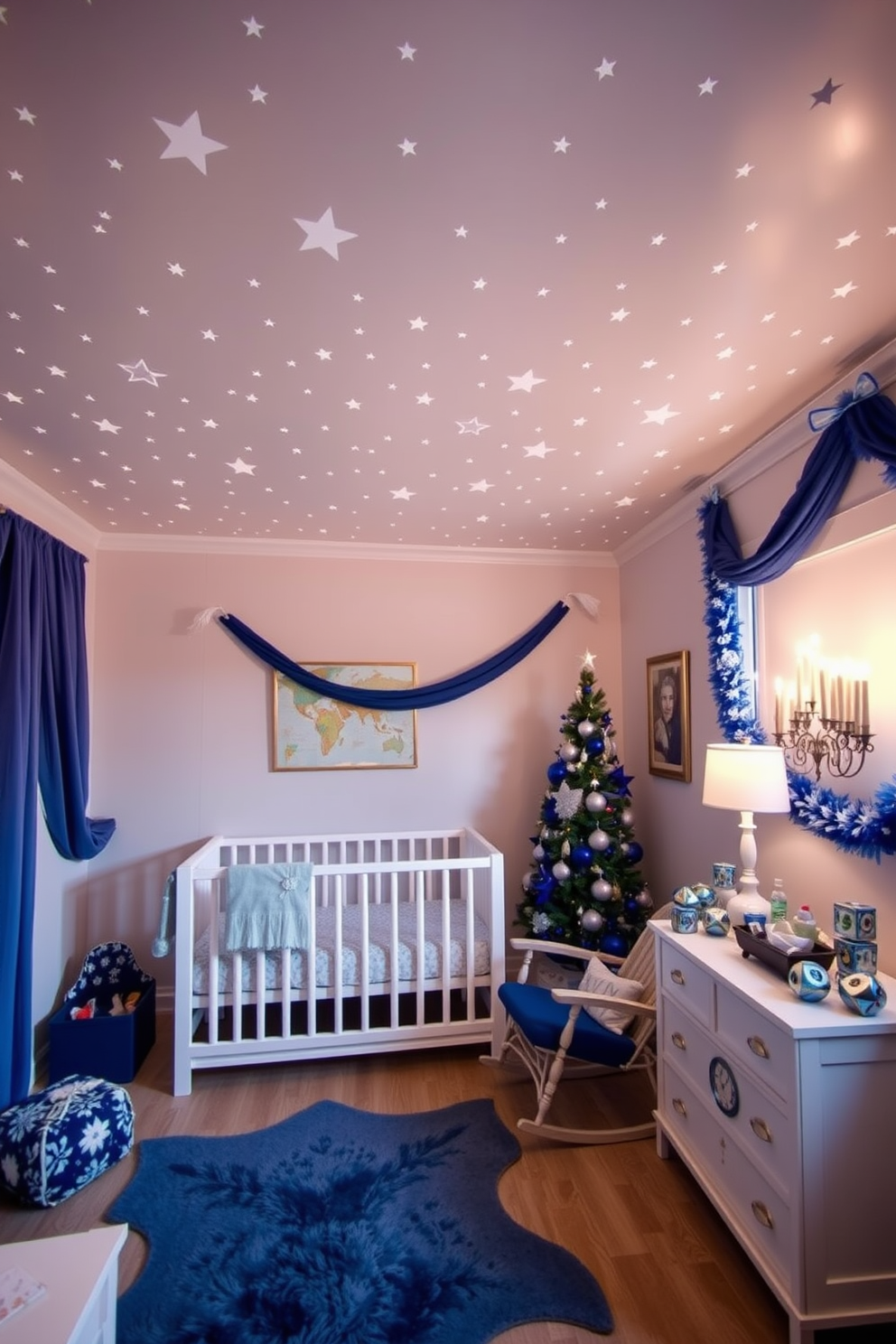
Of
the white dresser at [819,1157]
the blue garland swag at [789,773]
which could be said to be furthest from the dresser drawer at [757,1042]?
the blue garland swag at [789,773]

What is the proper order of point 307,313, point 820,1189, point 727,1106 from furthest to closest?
point 727,1106, point 307,313, point 820,1189

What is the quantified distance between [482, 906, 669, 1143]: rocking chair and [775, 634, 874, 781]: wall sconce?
33.4 inches

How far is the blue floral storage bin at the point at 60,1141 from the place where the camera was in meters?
1.89

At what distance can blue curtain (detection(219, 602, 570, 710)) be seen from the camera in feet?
11.0

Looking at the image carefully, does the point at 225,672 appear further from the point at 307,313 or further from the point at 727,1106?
the point at 727,1106

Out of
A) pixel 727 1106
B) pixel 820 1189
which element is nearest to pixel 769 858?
pixel 727 1106

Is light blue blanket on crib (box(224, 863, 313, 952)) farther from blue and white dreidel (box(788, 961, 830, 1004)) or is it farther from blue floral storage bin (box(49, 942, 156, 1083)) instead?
blue and white dreidel (box(788, 961, 830, 1004))

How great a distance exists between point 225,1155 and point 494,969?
1.23m

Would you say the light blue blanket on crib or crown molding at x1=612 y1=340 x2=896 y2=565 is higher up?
crown molding at x1=612 y1=340 x2=896 y2=565

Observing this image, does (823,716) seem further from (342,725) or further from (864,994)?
(342,725)

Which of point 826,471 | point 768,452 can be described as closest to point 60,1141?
point 826,471

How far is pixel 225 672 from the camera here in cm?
341

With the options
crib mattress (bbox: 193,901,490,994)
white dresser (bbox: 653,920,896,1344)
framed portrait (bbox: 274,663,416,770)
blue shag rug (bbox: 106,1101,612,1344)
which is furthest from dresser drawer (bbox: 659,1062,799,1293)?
framed portrait (bbox: 274,663,416,770)

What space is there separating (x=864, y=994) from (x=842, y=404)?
1603 mm
